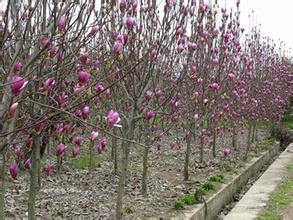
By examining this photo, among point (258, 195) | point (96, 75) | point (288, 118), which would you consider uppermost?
point (96, 75)

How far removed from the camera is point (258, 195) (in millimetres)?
7250

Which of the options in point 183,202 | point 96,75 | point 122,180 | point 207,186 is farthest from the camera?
point 207,186

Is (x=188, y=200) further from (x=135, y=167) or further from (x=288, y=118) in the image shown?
(x=288, y=118)

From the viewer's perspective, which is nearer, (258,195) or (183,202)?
(183,202)

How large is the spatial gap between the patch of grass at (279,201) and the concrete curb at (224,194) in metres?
0.87

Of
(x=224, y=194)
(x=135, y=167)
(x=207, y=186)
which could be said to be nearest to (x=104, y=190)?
(x=207, y=186)

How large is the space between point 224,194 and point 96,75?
500cm

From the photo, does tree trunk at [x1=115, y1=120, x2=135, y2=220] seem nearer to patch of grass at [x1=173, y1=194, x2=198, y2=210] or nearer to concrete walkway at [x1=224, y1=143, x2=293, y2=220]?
patch of grass at [x1=173, y1=194, x2=198, y2=210]

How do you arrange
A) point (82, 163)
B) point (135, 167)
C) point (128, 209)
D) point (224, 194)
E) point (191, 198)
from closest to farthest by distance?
point (128, 209) < point (191, 198) < point (224, 194) < point (82, 163) < point (135, 167)

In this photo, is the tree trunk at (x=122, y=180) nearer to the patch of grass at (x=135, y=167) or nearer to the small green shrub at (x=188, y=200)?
the small green shrub at (x=188, y=200)

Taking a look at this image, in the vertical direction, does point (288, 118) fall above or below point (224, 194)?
above

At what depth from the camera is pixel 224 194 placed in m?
8.00

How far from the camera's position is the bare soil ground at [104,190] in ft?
19.9

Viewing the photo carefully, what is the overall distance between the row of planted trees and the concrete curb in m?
0.91
